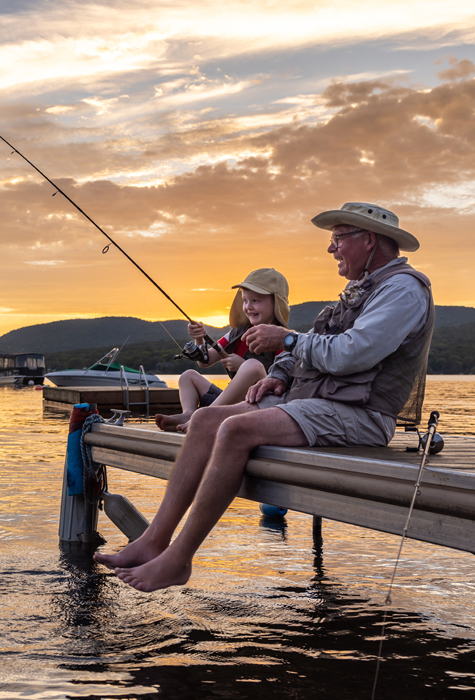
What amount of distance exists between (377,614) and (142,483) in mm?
4463

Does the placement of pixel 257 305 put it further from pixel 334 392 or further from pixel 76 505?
pixel 76 505

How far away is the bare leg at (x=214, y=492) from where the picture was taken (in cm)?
270

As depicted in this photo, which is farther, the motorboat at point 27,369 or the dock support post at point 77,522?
the motorboat at point 27,369

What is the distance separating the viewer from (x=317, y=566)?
4.20m

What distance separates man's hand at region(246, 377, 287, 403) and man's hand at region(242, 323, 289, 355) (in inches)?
11.6

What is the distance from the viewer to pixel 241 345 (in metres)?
4.73

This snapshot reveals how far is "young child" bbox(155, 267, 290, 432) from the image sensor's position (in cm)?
396

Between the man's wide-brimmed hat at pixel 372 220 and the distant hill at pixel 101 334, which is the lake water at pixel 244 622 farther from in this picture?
the distant hill at pixel 101 334

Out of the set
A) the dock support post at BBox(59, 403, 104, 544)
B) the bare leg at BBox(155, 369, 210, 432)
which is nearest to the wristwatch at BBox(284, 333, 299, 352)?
the bare leg at BBox(155, 369, 210, 432)

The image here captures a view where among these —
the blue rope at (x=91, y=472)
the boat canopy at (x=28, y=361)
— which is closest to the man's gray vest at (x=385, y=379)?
the blue rope at (x=91, y=472)

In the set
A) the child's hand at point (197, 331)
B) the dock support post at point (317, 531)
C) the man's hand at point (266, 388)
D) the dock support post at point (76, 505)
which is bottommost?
the dock support post at point (317, 531)

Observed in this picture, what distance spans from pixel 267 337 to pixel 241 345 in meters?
1.73

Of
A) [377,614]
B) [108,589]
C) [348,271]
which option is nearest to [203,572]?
[108,589]

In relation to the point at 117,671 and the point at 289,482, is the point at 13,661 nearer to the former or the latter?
the point at 117,671
